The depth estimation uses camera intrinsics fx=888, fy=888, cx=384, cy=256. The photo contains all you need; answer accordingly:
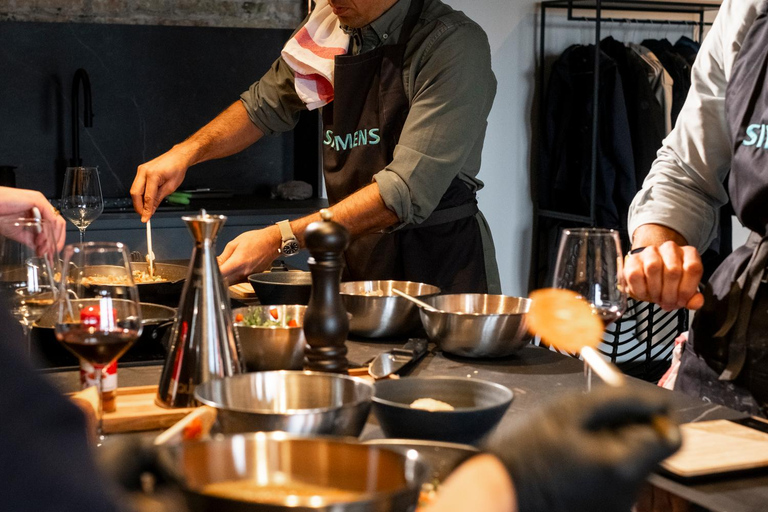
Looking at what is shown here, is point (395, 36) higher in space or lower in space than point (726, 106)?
higher

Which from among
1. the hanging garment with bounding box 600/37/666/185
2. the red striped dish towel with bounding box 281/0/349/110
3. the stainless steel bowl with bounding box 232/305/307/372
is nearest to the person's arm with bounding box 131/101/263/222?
the red striped dish towel with bounding box 281/0/349/110

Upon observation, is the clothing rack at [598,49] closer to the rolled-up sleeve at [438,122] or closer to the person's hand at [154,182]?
the rolled-up sleeve at [438,122]

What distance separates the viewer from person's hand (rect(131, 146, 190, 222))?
2.25m

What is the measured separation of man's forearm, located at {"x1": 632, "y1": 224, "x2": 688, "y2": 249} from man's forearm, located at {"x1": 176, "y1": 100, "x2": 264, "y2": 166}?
142 centimetres

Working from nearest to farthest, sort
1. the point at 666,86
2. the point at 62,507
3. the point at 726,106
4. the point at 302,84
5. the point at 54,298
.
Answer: the point at 62,507 → the point at 54,298 → the point at 726,106 → the point at 302,84 → the point at 666,86

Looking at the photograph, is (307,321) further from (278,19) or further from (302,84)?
(278,19)

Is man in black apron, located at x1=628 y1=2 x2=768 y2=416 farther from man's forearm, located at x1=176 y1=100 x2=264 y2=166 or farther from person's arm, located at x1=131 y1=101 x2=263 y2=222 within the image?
man's forearm, located at x1=176 y1=100 x2=264 y2=166

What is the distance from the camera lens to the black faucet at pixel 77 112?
408 centimetres

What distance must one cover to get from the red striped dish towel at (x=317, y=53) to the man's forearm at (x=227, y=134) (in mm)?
237

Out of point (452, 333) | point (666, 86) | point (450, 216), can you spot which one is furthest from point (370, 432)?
point (666, 86)

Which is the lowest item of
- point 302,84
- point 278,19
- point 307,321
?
point 307,321

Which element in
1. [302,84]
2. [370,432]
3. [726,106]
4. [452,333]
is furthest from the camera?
[302,84]

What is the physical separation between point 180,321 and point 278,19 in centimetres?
351

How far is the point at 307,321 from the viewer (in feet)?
3.99
